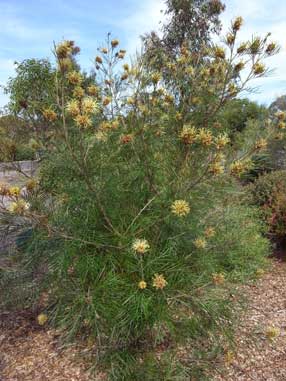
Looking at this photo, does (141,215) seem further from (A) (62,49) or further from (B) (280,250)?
(B) (280,250)

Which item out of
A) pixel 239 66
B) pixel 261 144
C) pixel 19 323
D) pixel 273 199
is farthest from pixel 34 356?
pixel 273 199

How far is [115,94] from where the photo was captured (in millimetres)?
2301

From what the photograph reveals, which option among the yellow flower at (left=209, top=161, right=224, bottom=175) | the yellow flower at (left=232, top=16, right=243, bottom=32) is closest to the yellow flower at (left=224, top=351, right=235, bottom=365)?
the yellow flower at (left=209, top=161, right=224, bottom=175)

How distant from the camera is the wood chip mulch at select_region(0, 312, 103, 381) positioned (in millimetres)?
2197

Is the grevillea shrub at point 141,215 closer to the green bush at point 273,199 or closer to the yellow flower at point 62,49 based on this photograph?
the yellow flower at point 62,49

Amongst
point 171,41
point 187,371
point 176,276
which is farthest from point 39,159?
point 171,41

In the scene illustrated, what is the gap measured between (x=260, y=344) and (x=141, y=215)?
124 centimetres

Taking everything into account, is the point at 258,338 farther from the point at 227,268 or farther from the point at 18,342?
the point at 18,342

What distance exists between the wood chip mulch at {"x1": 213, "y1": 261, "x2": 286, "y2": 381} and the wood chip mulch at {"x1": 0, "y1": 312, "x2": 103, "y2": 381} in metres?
0.79

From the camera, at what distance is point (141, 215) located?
202 cm

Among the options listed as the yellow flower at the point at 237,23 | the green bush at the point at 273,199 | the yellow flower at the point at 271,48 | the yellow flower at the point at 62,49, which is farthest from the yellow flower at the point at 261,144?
the green bush at the point at 273,199

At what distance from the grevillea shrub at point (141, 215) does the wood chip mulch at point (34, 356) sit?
10.0 inches

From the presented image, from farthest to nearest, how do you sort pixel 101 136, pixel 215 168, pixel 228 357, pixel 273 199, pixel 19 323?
pixel 273 199 < pixel 19 323 < pixel 228 357 < pixel 101 136 < pixel 215 168

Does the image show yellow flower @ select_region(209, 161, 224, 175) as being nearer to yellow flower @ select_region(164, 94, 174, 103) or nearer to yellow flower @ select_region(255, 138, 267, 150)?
yellow flower @ select_region(255, 138, 267, 150)
